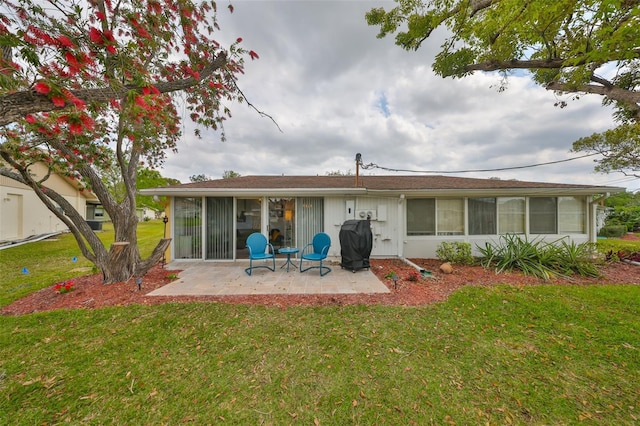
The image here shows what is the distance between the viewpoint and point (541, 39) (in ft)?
15.1

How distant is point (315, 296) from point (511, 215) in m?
7.38

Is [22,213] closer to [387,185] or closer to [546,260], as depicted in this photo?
[387,185]

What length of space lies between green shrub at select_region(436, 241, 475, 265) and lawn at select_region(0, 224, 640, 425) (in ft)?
8.52

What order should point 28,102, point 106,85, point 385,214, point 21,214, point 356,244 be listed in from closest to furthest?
point 28,102
point 106,85
point 356,244
point 385,214
point 21,214

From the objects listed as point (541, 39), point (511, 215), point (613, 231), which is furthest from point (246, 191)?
point (613, 231)

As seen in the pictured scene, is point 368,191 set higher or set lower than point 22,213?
higher

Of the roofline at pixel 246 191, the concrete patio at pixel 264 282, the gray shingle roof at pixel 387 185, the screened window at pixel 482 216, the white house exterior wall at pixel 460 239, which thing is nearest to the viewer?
the concrete patio at pixel 264 282

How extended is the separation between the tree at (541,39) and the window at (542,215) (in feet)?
9.16

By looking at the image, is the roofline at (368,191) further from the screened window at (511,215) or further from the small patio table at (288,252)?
the small patio table at (288,252)

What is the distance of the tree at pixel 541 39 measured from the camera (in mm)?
3770

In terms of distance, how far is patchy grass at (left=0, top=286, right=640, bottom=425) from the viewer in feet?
6.23

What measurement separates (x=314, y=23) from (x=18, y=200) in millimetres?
18812

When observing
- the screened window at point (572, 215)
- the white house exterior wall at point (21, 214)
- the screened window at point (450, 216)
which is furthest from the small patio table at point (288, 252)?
the white house exterior wall at point (21, 214)

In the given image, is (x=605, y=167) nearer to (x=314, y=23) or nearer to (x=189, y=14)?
(x=314, y=23)
